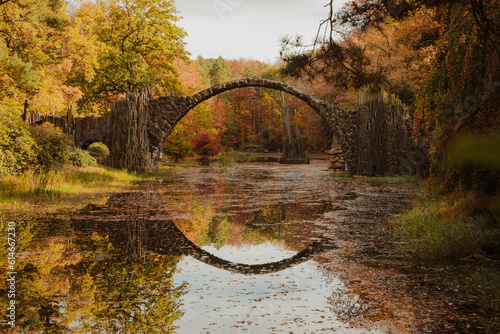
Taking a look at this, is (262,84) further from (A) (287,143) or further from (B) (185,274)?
(B) (185,274)

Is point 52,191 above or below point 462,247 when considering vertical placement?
above

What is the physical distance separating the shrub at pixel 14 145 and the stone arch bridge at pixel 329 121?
563 cm

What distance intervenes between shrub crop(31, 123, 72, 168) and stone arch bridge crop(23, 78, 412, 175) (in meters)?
4.37

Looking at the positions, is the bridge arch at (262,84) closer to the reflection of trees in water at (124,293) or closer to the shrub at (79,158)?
the shrub at (79,158)

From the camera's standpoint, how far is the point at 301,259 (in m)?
5.53

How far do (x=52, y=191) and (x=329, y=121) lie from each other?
11617 millimetres

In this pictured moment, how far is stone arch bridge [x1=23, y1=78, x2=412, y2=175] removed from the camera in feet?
56.3

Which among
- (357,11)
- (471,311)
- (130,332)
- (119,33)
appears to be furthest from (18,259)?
(119,33)

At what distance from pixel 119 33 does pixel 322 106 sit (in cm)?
A: 1123

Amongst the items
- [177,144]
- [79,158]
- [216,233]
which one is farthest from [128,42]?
[216,233]

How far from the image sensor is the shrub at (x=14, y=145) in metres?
10.5

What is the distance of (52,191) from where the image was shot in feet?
34.2

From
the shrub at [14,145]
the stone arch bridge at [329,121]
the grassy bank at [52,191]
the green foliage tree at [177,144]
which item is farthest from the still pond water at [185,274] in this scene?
the green foliage tree at [177,144]

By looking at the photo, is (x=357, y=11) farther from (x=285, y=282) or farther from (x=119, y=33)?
(x=119, y=33)
